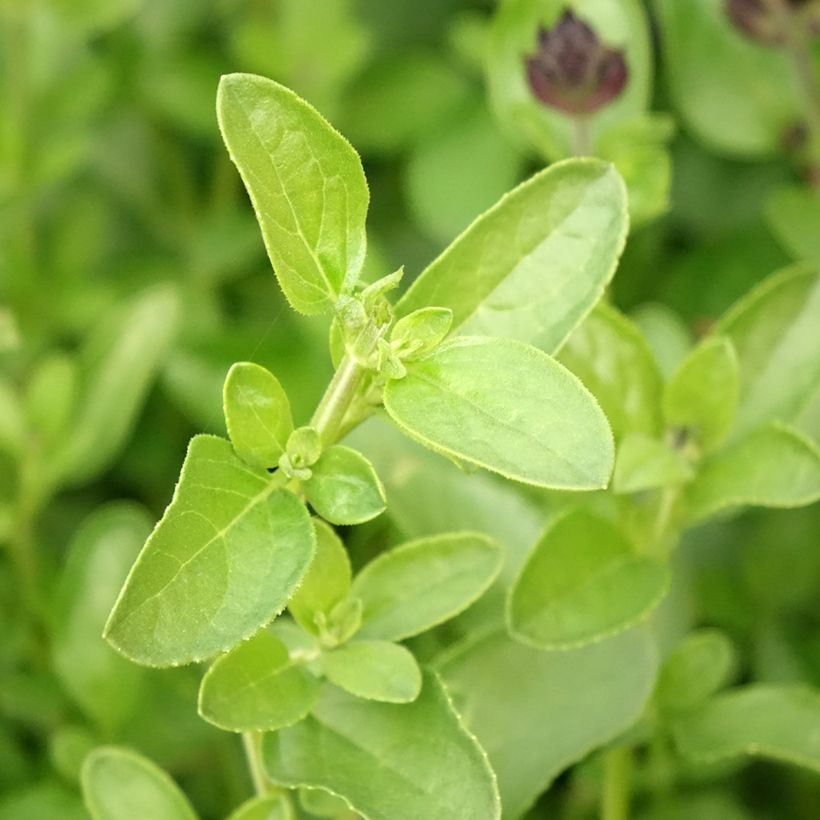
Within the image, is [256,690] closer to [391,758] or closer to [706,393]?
[391,758]

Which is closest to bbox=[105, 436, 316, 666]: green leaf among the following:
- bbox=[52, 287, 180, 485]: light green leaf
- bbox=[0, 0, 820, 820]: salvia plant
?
bbox=[0, 0, 820, 820]: salvia plant

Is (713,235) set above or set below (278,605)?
below

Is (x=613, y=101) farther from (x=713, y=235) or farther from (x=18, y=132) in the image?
(x=18, y=132)

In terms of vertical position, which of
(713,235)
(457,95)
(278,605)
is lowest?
(713,235)

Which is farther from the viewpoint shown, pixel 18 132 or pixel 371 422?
pixel 18 132

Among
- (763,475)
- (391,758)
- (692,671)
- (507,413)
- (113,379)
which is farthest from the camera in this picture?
(113,379)

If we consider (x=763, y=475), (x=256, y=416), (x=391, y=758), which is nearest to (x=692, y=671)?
(x=763, y=475)

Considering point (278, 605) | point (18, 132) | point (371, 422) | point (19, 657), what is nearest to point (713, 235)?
point (371, 422)
